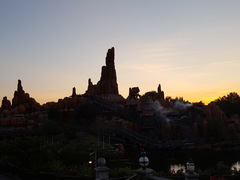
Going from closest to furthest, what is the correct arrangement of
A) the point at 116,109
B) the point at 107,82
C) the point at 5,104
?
the point at 116,109 → the point at 5,104 → the point at 107,82

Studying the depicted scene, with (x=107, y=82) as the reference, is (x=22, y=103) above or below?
below

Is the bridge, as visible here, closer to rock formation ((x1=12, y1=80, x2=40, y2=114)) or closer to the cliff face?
the cliff face

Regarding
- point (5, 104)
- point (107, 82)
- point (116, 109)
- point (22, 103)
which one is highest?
point (107, 82)

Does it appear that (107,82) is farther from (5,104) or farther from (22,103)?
(5,104)

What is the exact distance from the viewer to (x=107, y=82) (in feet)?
341

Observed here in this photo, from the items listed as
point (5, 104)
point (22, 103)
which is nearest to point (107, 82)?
point (22, 103)

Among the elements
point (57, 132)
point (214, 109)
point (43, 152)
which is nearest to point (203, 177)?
point (43, 152)

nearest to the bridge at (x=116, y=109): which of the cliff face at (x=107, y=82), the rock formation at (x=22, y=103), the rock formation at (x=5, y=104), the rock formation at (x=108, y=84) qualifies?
the rock formation at (x=108, y=84)

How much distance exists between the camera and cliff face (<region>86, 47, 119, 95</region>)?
10256cm

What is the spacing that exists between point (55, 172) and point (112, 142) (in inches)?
1428

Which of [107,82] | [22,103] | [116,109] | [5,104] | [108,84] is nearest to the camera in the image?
[116,109]

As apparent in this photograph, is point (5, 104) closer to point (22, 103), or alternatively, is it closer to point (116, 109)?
point (22, 103)

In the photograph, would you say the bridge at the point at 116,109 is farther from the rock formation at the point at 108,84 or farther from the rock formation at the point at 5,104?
the rock formation at the point at 5,104

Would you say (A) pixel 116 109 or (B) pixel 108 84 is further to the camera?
(B) pixel 108 84
